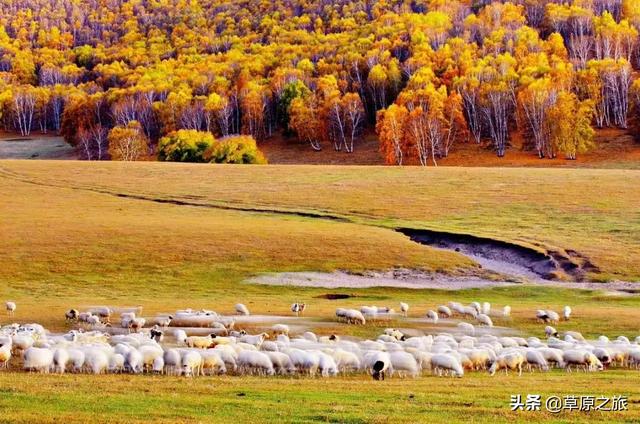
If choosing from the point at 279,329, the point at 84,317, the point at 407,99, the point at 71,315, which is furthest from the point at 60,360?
the point at 407,99

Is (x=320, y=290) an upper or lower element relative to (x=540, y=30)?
lower

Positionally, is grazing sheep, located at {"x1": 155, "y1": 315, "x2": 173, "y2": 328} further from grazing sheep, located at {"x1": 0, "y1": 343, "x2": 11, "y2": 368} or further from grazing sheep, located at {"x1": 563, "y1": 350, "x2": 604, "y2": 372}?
grazing sheep, located at {"x1": 563, "y1": 350, "x2": 604, "y2": 372}

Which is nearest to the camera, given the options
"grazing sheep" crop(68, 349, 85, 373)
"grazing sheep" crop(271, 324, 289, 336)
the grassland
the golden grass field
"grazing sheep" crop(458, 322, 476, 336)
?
the golden grass field

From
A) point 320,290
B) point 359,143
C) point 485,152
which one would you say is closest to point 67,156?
point 359,143

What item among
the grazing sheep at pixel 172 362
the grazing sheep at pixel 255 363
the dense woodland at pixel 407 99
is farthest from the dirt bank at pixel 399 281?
the dense woodland at pixel 407 99

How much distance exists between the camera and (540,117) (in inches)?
4712

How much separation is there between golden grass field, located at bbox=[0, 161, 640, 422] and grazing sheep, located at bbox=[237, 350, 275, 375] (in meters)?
0.97

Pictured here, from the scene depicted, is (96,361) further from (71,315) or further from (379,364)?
(71,315)

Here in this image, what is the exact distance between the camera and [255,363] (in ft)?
75.0

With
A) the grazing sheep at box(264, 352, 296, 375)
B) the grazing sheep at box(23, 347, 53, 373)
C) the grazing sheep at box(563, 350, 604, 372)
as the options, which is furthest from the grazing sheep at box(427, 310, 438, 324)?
the grazing sheep at box(23, 347, 53, 373)

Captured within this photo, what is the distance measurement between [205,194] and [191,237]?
21356 mm

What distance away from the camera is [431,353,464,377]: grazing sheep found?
75.3ft

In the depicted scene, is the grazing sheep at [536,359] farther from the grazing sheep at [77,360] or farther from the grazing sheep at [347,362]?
the grazing sheep at [77,360]

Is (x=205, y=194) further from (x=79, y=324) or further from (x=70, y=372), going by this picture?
(x=70, y=372)
